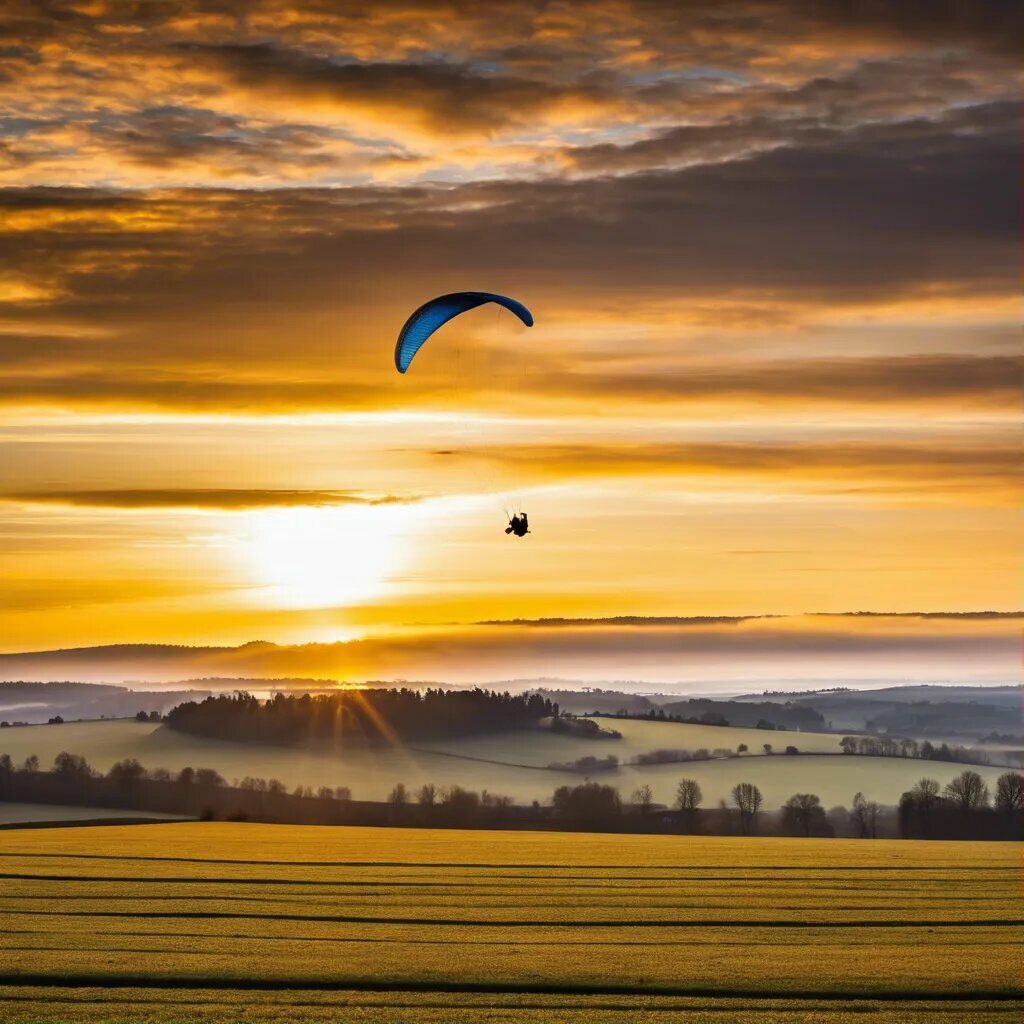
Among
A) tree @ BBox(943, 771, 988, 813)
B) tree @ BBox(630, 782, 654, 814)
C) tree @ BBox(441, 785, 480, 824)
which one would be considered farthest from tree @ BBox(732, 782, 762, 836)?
tree @ BBox(441, 785, 480, 824)

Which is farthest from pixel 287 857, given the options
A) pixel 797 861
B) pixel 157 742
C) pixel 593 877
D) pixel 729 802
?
pixel 157 742

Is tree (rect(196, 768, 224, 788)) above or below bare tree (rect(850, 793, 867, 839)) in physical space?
above

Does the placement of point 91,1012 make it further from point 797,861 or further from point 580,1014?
point 797,861

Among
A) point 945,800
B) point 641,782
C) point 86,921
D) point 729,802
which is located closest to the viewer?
point 86,921

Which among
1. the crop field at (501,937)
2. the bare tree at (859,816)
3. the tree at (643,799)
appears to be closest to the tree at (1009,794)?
the bare tree at (859,816)

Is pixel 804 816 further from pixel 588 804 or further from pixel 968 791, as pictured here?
pixel 588 804

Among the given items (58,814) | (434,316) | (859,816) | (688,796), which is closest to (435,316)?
(434,316)

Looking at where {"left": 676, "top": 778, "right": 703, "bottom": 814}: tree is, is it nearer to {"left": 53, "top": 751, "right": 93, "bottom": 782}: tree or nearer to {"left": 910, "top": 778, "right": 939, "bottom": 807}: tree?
{"left": 910, "top": 778, "right": 939, "bottom": 807}: tree
